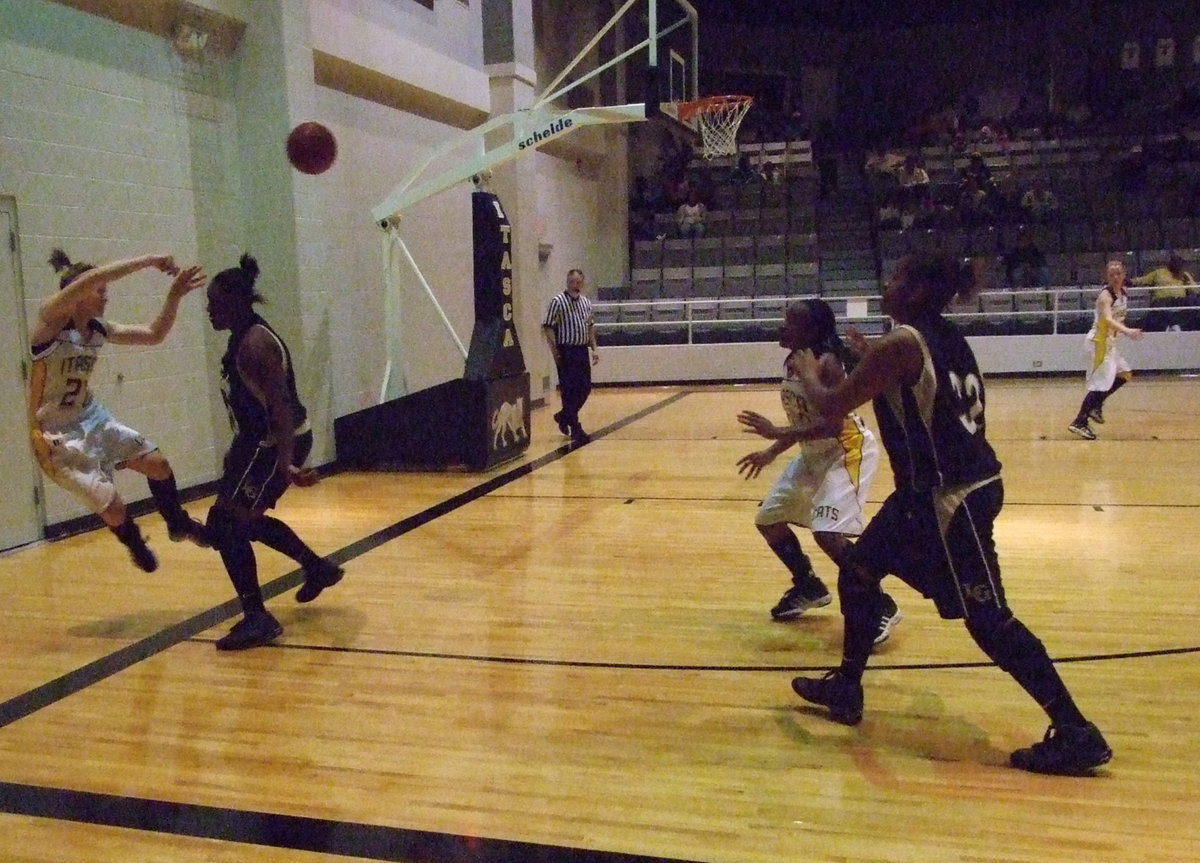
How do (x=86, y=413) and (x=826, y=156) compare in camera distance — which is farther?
(x=826, y=156)

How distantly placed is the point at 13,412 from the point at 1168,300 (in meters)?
→ 14.7

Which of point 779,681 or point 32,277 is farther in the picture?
point 32,277

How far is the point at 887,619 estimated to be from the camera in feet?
14.1

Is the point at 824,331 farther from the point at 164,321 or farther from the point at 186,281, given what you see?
the point at 164,321

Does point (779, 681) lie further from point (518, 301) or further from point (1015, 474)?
point (518, 301)

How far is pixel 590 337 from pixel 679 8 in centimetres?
363

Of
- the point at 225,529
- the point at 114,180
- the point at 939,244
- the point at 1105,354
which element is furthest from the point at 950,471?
the point at 939,244

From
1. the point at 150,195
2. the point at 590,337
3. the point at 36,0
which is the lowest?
the point at 590,337

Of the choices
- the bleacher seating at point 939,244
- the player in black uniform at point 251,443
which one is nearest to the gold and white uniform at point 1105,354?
the bleacher seating at point 939,244

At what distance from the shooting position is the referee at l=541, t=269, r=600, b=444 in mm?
9656

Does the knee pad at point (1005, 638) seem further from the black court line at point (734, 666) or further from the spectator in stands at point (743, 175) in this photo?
the spectator in stands at point (743, 175)

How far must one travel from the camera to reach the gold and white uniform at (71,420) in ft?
15.2

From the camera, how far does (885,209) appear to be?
18172 mm

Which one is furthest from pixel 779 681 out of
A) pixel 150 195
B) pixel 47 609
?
pixel 150 195
